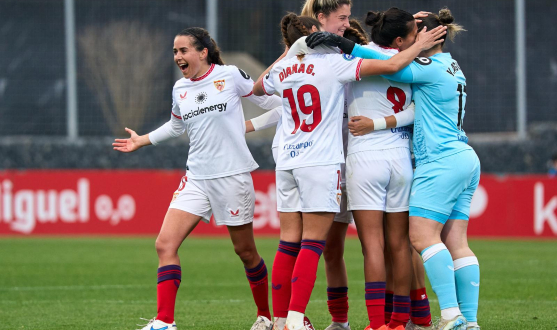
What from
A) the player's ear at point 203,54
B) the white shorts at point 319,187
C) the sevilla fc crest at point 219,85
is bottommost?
the white shorts at point 319,187

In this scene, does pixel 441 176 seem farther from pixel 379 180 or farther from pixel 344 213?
pixel 344 213

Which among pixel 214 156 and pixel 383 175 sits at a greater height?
pixel 214 156

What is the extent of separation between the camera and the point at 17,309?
7.85 metres

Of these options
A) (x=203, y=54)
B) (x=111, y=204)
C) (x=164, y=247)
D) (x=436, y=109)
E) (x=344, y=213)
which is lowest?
(x=111, y=204)

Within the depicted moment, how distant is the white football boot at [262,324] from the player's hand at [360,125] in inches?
63.7

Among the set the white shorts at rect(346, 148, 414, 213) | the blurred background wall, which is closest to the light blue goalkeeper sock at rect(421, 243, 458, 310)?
the white shorts at rect(346, 148, 414, 213)

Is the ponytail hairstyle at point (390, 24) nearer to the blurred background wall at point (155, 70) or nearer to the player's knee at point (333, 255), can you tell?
the player's knee at point (333, 255)

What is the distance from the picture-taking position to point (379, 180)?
227 inches

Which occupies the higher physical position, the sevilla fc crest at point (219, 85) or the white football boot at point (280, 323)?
the sevilla fc crest at point (219, 85)

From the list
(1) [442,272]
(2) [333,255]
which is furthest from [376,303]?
(2) [333,255]

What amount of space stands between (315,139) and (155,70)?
23411 mm

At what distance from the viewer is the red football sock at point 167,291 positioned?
19.7 feet

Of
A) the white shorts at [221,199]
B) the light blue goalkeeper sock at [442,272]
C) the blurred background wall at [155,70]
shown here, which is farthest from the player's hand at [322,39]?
the blurred background wall at [155,70]

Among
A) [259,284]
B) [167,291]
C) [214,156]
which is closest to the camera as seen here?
[167,291]
